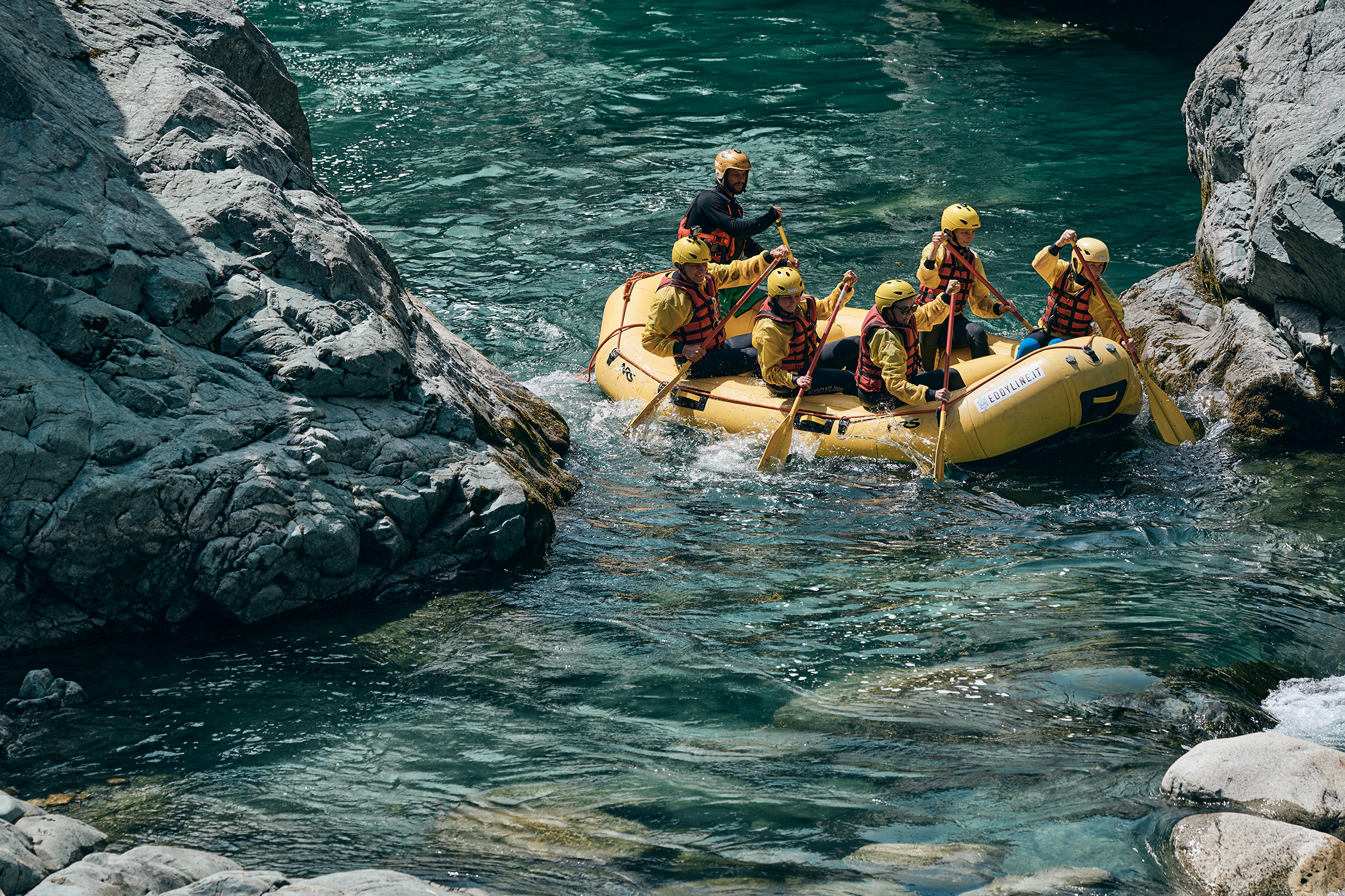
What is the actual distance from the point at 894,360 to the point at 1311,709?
3.57 metres

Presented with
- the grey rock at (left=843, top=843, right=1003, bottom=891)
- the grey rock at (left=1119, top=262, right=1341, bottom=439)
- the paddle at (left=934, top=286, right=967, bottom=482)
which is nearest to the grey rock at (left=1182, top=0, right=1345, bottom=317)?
the grey rock at (left=1119, top=262, right=1341, bottom=439)

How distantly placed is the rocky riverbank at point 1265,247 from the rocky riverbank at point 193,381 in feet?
16.5

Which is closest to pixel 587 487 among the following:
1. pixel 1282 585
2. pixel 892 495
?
pixel 892 495

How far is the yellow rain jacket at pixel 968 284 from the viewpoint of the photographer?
852cm

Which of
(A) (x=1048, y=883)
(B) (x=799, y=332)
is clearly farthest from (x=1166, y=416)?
(A) (x=1048, y=883)

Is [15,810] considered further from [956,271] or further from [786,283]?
[956,271]

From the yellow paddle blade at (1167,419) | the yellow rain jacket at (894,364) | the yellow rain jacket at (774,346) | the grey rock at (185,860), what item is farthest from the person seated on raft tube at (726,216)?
the grey rock at (185,860)

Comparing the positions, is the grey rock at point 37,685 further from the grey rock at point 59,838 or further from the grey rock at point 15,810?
the grey rock at point 59,838

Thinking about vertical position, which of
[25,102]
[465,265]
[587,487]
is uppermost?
[25,102]

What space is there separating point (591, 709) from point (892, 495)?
3.26m

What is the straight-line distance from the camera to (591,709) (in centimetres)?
482

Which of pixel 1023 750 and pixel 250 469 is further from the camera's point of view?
pixel 250 469

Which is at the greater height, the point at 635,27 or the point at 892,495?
the point at 635,27

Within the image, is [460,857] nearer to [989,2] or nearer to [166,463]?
[166,463]
